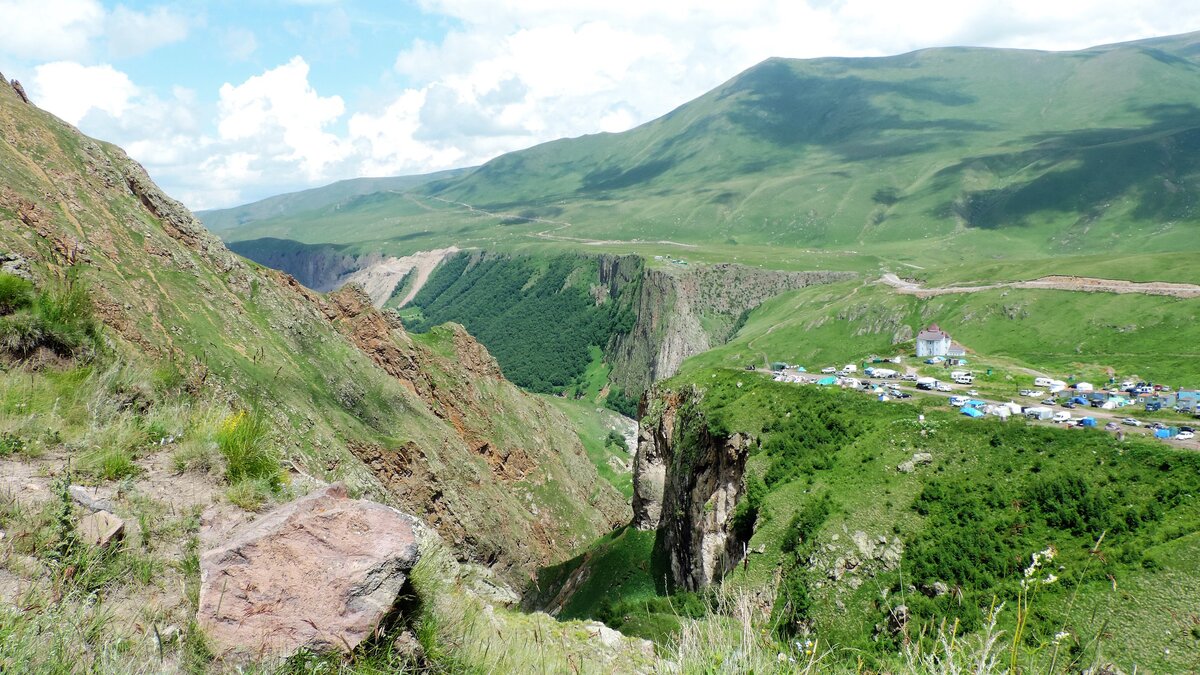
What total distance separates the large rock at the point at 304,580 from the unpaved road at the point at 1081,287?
115 metres

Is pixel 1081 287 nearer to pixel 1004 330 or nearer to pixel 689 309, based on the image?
pixel 1004 330

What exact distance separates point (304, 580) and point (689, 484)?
38.0 m

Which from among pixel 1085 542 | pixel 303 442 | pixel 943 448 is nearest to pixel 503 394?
pixel 303 442

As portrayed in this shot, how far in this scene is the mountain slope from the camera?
3108 cm

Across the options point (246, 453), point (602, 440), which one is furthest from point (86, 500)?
point (602, 440)

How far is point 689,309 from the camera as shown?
543ft

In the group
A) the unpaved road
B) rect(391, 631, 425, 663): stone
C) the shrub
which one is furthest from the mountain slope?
the unpaved road

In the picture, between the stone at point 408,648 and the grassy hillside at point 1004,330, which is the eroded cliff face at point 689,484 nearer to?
the stone at point 408,648

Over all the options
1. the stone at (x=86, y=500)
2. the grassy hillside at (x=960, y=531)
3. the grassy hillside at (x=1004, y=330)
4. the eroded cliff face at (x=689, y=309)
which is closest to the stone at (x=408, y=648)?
the stone at (x=86, y=500)

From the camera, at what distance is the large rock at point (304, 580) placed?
4.95 metres

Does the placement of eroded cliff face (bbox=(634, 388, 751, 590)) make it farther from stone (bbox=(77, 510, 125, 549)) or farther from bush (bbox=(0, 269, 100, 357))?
stone (bbox=(77, 510, 125, 549))

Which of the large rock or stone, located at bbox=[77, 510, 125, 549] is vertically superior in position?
stone, located at bbox=[77, 510, 125, 549]

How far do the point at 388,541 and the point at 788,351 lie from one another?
115m

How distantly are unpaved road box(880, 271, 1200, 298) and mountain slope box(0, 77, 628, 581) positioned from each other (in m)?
85.1
